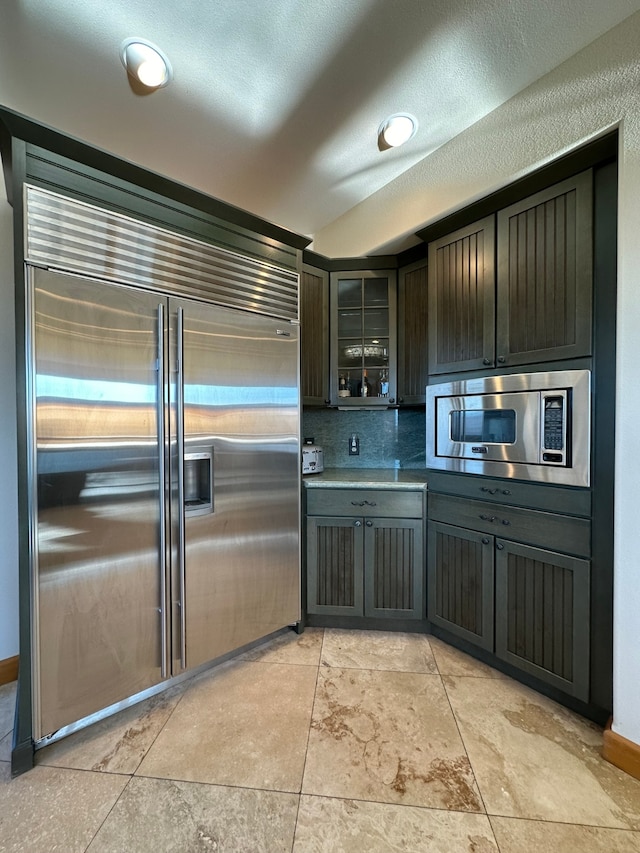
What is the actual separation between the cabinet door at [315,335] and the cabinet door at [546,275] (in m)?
1.20

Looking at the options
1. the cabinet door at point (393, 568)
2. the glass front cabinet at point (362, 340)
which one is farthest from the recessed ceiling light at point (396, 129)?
the cabinet door at point (393, 568)

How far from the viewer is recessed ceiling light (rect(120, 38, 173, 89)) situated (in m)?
1.44

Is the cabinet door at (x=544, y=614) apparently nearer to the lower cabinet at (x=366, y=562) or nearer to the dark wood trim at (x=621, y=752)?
the dark wood trim at (x=621, y=752)

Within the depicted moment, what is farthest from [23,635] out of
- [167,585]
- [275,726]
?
[275,726]

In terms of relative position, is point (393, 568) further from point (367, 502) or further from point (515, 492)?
point (515, 492)

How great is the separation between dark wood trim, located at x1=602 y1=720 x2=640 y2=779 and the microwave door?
109 centimetres

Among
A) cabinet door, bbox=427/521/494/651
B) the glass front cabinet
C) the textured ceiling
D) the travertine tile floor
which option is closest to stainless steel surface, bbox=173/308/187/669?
the travertine tile floor

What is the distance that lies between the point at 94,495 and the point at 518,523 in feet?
6.42

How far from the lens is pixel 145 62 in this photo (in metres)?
1.47

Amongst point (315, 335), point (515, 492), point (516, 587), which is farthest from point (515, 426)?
point (315, 335)

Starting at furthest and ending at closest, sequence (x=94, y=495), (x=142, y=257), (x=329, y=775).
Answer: (x=142, y=257)
(x=94, y=495)
(x=329, y=775)

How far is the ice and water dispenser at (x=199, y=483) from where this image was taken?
5.78 feet

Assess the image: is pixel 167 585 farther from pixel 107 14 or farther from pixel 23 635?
pixel 107 14

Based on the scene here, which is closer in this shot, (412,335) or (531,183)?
(531,183)
